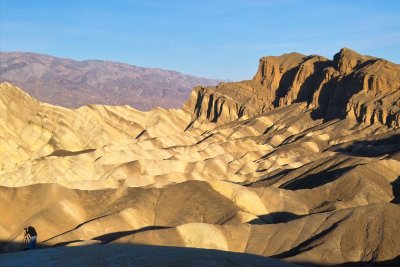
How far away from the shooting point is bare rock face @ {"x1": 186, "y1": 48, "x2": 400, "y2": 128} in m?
116

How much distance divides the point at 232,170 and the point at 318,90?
5170 cm

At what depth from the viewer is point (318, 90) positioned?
5359 inches

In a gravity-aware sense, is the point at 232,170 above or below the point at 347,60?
below

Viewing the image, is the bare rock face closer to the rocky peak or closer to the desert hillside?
the rocky peak

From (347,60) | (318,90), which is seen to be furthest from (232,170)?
(347,60)

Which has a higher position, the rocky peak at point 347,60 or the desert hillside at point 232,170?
the rocky peak at point 347,60

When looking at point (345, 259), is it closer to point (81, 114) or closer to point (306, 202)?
point (306, 202)

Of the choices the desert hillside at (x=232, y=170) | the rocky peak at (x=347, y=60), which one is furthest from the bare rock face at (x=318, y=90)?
the desert hillside at (x=232, y=170)

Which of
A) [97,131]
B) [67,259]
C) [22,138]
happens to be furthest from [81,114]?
[67,259]

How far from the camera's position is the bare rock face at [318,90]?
116125mm

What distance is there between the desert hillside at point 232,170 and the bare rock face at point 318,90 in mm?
363

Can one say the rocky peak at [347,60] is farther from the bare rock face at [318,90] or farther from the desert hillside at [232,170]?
the desert hillside at [232,170]

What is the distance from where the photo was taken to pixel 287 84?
153625 millimetres

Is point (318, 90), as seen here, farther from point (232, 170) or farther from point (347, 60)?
point (232, 170)
